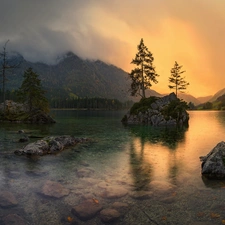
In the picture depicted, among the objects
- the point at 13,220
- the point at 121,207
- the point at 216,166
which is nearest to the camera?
the point at 13,220

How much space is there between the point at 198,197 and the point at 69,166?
29.7 feet

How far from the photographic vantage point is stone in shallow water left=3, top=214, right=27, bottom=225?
7.83 metres

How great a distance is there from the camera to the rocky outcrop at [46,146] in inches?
758

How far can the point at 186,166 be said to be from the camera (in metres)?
15.9

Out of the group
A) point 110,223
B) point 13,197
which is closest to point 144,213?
point 110,223

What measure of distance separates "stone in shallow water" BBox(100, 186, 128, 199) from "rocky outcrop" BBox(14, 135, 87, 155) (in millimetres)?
10386

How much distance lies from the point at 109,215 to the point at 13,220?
11.9 feet

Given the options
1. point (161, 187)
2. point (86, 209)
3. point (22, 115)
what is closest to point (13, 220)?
point (86, 209)

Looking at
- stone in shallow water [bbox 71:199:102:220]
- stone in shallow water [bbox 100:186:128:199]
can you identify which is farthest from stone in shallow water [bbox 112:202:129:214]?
stone in shallow water [bbox 100:186:128:199]

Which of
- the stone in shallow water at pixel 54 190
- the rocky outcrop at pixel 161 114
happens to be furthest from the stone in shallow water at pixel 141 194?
the rocky outcrop at pixel 161 114

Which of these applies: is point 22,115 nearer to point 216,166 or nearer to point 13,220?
point 216,166

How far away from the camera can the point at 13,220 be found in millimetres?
7977

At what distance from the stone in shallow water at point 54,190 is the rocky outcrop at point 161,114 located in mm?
44217

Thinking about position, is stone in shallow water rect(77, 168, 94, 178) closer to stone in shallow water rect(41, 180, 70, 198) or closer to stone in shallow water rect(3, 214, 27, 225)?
stone in shallow water rect(41, 180, 70, 198)
